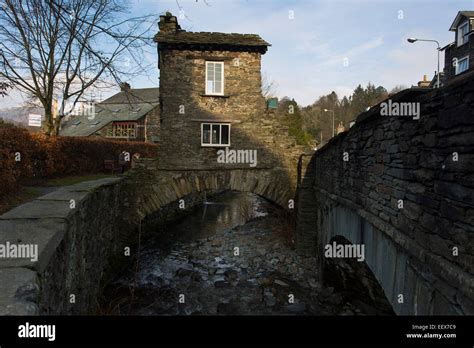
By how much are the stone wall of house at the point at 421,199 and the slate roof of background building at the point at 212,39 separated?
7873mm

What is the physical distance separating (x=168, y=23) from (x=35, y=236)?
10911mm

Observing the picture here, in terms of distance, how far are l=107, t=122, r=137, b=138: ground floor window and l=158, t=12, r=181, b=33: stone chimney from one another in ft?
70.1

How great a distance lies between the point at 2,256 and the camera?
3166 mm

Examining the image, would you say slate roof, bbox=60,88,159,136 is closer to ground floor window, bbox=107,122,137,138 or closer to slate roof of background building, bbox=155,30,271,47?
ground floor window, bbox=107,122,137,138

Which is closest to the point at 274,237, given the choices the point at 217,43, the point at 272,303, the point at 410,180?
the point at 272,303

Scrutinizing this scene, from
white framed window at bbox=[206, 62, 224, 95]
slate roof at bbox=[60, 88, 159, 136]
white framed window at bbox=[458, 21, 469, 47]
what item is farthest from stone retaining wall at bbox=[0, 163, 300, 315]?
white framed window at bbox=[458, 21, 469, 47]

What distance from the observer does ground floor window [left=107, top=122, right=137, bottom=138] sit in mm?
32250

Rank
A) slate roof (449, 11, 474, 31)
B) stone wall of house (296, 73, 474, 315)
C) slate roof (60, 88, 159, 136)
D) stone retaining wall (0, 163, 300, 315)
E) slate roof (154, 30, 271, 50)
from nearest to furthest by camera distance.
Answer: stone wall of house (296, 73, 474, 315), stone retaining wall (0, 163, 300, 315), slate roof (154, 30, 271, 50), slate roof (449, 11, 474, 31), slate roof (60, 88, 159, 136)

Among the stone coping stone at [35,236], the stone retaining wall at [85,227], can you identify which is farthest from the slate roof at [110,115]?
the stone coping stone at [35,236]

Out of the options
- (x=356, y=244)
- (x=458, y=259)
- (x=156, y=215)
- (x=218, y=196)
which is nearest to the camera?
(x=458, y=259)

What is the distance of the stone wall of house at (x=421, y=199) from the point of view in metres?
2.54

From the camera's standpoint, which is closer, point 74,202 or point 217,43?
point 74,202

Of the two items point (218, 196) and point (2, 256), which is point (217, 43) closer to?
point (2, 256)

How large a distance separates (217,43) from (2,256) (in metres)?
10.7
